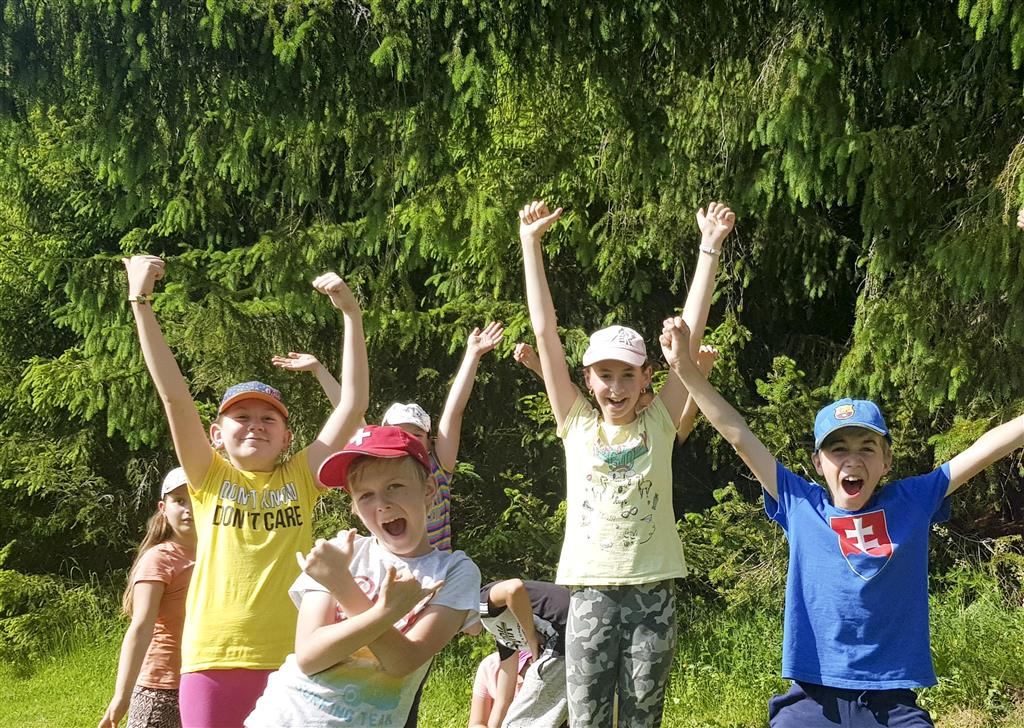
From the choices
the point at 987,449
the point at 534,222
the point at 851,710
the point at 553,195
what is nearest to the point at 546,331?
the point at 534,222

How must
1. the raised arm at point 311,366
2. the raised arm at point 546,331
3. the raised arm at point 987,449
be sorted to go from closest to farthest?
the raised arm at point 987,449, the raised arm at point 546,331, the raised arm at point 311,366

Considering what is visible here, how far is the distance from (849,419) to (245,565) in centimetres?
195

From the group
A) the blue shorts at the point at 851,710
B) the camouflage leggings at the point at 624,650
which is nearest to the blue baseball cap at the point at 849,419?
the blue shorts at the point at 851,710

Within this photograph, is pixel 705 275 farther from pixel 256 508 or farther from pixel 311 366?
pixel 256 508

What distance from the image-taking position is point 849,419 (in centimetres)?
362

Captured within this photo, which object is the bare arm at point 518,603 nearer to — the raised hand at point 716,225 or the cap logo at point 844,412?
the raised hand at point 716,225

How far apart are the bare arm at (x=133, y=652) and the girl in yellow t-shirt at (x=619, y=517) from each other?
157 cm

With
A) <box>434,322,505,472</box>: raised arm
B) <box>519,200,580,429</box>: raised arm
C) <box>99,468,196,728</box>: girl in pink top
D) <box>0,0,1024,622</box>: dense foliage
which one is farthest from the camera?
<box>0,0,1024,622</box>: dense foliage

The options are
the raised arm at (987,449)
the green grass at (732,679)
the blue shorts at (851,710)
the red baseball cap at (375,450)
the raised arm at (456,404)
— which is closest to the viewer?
the red baseball cap at (375,450)

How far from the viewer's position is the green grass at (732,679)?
645cm

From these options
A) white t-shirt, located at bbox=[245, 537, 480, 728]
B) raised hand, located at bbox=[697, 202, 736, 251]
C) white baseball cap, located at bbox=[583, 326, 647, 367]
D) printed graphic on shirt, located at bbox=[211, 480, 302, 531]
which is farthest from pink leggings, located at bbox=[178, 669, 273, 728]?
raised hand, located at bbox=[697, 202, 736, 251]

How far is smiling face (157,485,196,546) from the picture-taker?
15.4 feet

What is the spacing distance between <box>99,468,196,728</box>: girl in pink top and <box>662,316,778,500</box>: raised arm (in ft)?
6.74

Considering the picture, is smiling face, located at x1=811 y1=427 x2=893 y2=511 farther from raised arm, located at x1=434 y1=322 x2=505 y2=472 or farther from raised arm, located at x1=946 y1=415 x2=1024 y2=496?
raised arm, located at x1=434 y1=322 x2=505 y2=472
